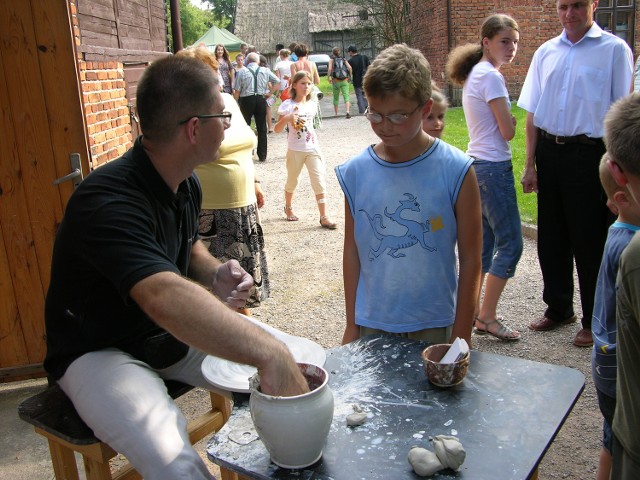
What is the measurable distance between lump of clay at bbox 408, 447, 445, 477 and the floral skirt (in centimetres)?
266

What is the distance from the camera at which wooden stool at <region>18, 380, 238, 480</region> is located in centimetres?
213

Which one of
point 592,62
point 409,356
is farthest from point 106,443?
point 592,62

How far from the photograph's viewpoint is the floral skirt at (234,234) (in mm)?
4074

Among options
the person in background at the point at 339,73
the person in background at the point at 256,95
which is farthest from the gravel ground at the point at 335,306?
the person in background at the point at 339,73

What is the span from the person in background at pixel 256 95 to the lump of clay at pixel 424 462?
33.7 feet

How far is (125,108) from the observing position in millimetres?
5422

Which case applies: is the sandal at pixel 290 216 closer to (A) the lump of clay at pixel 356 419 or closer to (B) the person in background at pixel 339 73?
(A) the lump of clay at pixel 356 419

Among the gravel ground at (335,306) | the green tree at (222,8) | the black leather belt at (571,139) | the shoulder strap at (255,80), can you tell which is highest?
the green tree at (222,8)

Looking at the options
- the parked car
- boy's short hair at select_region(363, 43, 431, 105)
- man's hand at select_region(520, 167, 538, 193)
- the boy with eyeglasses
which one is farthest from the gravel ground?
the parked car

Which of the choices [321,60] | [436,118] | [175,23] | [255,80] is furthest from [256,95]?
[321,60]

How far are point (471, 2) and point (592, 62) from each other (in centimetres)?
1362

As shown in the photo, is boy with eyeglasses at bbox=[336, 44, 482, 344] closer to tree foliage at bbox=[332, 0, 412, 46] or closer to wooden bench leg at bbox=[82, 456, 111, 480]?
wooden bench leg at bbox=[82, 456, 111, 480]

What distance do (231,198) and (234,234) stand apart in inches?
10.0

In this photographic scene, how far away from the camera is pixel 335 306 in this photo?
16.6 feet
